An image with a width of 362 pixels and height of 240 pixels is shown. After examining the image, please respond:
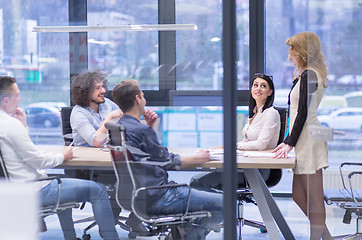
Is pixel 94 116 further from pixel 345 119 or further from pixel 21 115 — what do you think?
pixel 345 119

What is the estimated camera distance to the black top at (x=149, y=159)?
10.5 ft

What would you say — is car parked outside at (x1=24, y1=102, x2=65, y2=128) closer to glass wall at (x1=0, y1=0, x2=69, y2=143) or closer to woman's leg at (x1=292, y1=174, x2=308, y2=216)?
glass wall at (x1=0, y1=0, x2=69, y2=143)

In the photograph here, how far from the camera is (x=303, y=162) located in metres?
3.32

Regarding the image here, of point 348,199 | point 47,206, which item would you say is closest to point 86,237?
point 47,206

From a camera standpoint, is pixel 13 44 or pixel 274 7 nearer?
pixel 13 44

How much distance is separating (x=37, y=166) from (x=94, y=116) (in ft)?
1.65

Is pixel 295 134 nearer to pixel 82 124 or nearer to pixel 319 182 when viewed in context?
pixel 319 182

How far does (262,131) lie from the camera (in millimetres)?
3973

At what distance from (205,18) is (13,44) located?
1.51 meters

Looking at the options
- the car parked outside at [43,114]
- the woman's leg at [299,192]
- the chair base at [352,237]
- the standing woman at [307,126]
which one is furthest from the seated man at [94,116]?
the chair base at [352,237]

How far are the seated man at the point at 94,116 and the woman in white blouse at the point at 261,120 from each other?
0.86 metres

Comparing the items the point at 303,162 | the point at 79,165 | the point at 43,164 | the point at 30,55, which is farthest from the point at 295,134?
the point at 30,55

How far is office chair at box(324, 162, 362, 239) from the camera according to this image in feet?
10.6

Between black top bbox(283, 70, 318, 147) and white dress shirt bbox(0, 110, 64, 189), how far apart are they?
1.54m
